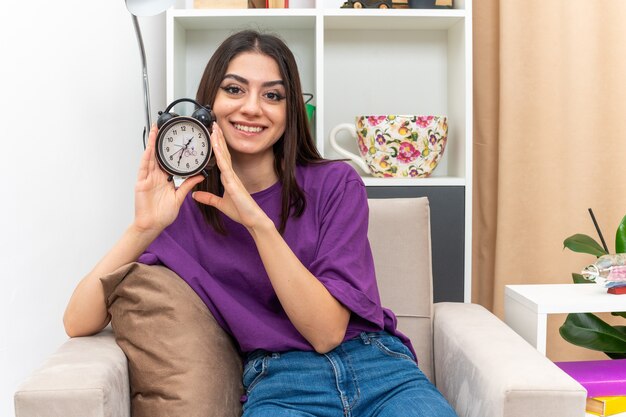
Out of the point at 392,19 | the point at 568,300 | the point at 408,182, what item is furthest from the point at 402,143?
the point at 568,300

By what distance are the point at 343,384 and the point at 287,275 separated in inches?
8.3

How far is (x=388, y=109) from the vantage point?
234 centimetres

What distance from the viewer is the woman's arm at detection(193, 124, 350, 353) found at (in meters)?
1.31

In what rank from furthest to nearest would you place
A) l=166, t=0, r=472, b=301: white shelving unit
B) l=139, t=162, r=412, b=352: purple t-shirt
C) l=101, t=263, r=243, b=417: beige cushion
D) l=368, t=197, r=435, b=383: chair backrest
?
1. l=166, t=0, r=472, b=301: white shelving unit
2. l=368, t=197, r=435, b=383: chair backrest
3. l=139, t=162, r=412, b=352: purple t-shirt
4. l=101, t=263, r=243, b=417: beige cushion

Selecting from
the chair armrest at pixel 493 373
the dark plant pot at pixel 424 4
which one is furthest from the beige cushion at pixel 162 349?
the dark plant pot at pixel 424 4

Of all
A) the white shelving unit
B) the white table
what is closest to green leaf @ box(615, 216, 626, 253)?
the white table

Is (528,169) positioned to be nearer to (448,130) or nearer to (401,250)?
(448,130)

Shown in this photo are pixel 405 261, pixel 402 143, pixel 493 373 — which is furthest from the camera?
pixel 402 143

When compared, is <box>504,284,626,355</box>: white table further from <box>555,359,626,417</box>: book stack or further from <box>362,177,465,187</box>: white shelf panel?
<box>362,177,465,187</box>: white shelf panel

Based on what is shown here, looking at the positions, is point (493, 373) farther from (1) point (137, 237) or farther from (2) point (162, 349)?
(1) point (137, 237)

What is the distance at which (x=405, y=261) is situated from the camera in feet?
5.64

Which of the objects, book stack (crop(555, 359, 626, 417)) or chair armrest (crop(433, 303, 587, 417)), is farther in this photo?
book stack (crop(555, 359, 626, 417))

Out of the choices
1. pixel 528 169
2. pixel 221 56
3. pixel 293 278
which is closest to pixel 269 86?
pixel 221 56

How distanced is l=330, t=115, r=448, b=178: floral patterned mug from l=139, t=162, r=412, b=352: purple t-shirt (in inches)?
20.7
